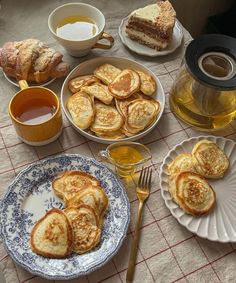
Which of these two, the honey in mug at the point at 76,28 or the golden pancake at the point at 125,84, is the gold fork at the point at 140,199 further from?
the honey in mug at the point at 76,28

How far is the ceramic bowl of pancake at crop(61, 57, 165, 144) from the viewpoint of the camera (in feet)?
3.36

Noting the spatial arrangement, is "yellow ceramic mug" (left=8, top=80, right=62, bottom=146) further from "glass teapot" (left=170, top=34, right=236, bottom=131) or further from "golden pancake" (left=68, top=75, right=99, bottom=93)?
"glass teapot" (left=170, top=34, right=236, bottom=131)

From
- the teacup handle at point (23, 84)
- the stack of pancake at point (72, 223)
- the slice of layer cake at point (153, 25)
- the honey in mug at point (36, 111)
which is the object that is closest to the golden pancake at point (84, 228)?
the stack of pancake at point (72, 223)

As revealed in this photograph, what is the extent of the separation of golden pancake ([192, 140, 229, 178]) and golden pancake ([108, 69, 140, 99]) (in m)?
0.24

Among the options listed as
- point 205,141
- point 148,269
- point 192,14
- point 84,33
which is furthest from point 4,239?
point 192,14

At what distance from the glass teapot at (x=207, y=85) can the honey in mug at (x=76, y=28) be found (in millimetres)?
317

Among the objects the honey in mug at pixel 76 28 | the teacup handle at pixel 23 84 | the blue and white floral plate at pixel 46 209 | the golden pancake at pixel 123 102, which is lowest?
the blue and white floral plate at pixel 46 209

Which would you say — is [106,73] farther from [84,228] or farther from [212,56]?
[84,228]

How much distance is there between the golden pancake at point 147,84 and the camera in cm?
110

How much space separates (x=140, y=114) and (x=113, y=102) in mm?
99

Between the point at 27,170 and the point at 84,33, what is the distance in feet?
1.60

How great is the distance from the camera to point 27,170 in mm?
941

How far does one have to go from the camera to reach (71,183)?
921 millimetres

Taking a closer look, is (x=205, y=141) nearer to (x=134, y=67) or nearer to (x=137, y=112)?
(x=137, y=112)
